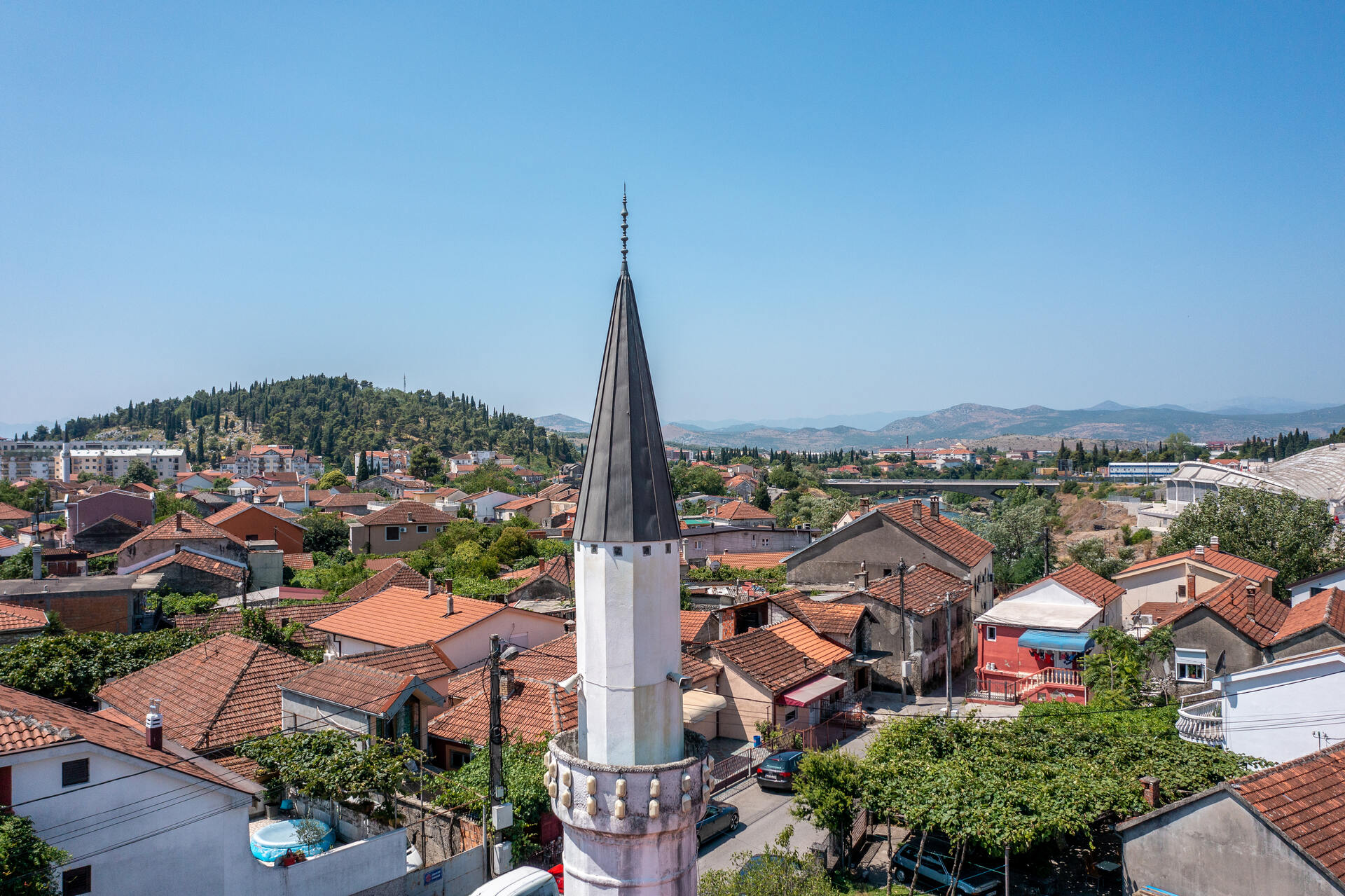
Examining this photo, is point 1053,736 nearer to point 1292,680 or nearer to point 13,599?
point 1292,680

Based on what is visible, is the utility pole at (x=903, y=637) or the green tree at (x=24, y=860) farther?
the utility pole at (x=903, y=637)

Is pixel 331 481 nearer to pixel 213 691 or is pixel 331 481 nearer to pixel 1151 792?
pixel 213 691

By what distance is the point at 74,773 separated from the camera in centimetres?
1316

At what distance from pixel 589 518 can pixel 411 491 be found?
11517 centimetres

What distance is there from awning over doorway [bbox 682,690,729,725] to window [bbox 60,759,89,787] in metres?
13.8

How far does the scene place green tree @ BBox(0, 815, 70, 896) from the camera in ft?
36.7

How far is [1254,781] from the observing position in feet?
44.2

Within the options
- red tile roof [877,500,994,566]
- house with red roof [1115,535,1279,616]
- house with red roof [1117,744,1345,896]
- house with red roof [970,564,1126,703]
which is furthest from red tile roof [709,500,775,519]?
house with red roof [1117,744,1345,896]

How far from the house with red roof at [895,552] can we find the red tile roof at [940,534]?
32mm

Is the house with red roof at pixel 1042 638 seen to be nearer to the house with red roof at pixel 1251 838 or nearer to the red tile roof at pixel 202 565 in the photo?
the house with red roof at pixel 1251 838

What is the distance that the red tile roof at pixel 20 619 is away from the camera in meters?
25.4

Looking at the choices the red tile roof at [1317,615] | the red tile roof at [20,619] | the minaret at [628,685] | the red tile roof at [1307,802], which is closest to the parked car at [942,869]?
the red tile roof at [1307,802]

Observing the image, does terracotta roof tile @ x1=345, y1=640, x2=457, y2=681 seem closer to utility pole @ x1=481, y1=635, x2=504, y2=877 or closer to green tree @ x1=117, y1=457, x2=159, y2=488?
utility pole @ x1=481, y1=635, x2=504, y2=877

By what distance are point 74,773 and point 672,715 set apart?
38.6 feet
